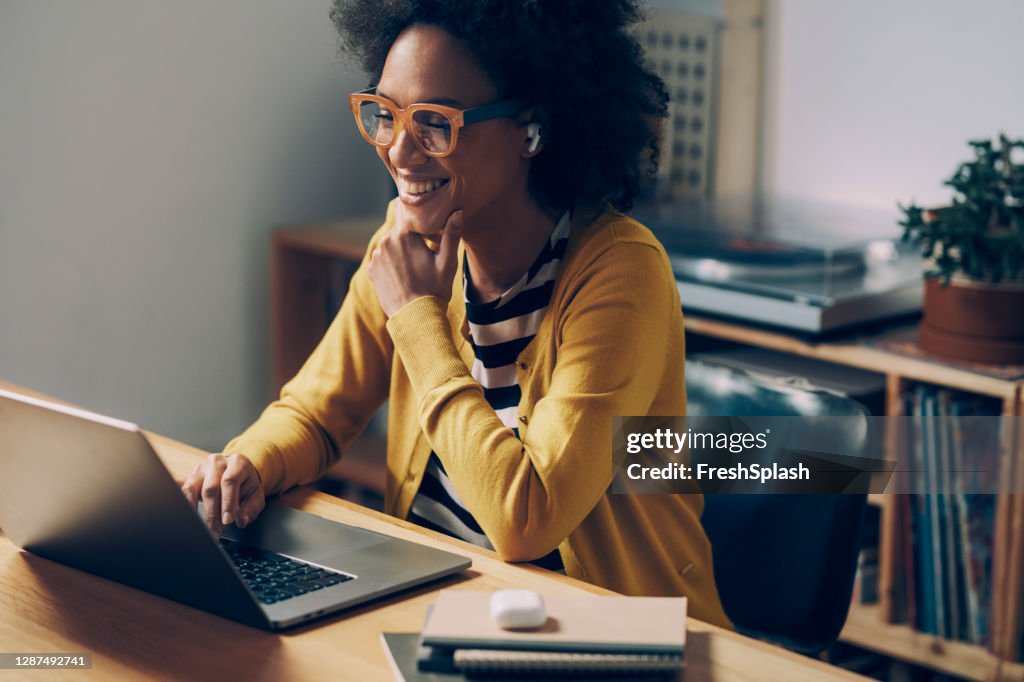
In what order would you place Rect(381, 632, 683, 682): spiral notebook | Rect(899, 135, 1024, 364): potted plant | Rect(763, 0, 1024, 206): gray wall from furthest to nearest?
Rect(763, 0, 1024, 206): gray wall → Rect(899, 135, 1024, 364): potted plant → Rect(381, 632, 683, 682): spiral notebook

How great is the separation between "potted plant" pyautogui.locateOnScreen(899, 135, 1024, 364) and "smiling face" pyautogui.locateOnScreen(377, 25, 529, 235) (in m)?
0.85

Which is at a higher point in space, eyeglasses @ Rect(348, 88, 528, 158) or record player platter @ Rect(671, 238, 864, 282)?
eyeglasses @ Rect(348, 88, 528, 158)

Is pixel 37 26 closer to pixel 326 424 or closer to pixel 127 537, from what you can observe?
pixel 326 424

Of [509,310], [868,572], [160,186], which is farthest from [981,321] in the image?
[160,186]

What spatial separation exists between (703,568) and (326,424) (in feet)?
1.56

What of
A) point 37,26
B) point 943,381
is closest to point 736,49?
→ point 943,381

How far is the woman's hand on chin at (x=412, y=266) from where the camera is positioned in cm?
138

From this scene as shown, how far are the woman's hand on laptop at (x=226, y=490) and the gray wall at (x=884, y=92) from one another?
5.37 feet

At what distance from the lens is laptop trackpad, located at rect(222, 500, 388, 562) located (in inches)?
45.6

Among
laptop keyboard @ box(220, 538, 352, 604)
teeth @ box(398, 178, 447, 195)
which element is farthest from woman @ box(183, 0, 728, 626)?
laptop keyboard @ box(220, 538, 352, 604)

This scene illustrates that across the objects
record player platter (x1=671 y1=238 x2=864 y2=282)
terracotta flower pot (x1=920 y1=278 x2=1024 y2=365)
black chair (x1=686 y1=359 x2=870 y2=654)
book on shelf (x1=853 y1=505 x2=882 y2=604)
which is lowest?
book on shelf (x1=853 y1=505 x2=882 y2=604)

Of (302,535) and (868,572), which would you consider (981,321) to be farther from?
(302,535)

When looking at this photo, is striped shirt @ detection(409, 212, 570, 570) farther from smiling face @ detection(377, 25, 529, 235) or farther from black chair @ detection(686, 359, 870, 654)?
black chair @ detection(686, 359, 870, 654)

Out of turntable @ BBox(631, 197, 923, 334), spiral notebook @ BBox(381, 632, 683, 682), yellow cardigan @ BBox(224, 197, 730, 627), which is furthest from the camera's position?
turntable @ BBox(631, 197, 923, 334)
